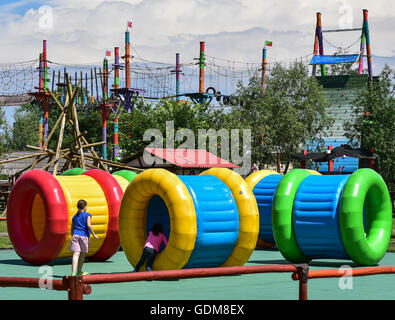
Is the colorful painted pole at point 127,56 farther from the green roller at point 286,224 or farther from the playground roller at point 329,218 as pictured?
the green roller at point 286,224

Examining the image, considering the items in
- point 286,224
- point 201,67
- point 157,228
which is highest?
point 201,67

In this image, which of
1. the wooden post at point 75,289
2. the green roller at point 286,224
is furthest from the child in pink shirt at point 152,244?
the wooden post at point 75,289

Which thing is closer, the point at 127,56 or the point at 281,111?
the point at 281,111

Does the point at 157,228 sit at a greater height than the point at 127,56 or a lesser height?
lesser

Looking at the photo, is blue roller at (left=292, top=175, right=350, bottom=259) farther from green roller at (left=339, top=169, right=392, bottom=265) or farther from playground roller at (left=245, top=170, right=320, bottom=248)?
playground roller at (left=245, top=170, right=320, bottom=248)

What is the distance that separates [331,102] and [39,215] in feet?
162

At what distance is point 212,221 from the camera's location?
14867mm

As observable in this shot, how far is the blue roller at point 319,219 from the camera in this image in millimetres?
16453

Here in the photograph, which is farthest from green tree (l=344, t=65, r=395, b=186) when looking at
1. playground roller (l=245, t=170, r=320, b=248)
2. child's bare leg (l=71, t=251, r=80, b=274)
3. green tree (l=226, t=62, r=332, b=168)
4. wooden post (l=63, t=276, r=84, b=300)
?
wooden post (l=63, t=276, r=84, b=300)

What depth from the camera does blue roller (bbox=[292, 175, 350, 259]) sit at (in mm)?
16453

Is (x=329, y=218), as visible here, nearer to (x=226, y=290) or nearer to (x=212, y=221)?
(x=212, y=221)

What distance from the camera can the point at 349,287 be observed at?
13.1 m

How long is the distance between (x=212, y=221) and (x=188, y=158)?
27.8 metres

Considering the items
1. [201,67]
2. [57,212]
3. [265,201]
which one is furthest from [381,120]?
[57,212]
